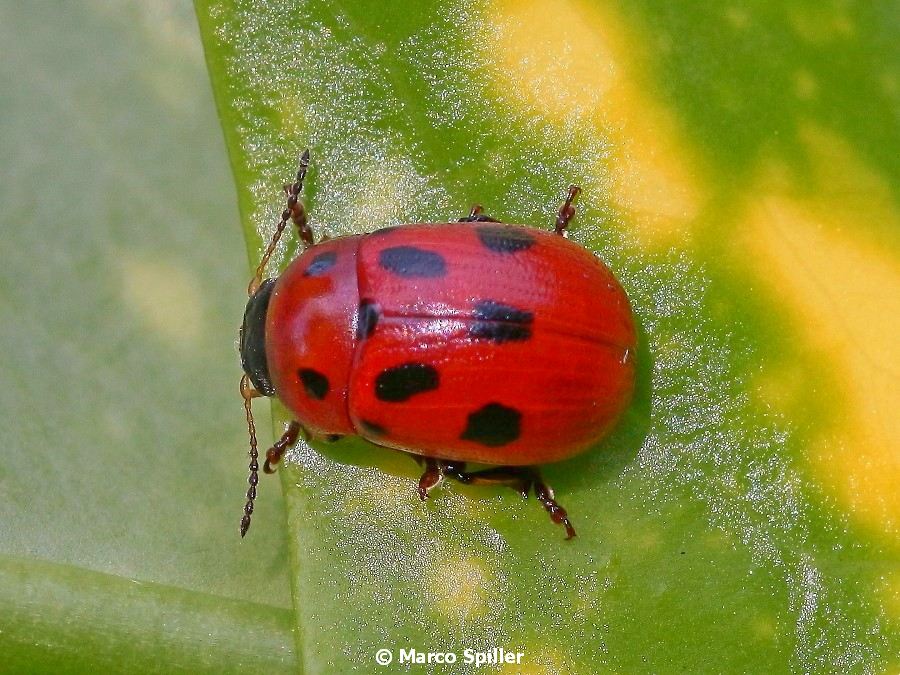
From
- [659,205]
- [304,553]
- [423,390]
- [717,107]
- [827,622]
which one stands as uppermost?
[717,107]

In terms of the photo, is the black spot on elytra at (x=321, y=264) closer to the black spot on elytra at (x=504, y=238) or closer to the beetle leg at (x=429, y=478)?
the black spot on elytra at (x=504, y=238)

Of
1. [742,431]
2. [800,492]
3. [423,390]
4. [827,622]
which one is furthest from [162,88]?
[827,622]

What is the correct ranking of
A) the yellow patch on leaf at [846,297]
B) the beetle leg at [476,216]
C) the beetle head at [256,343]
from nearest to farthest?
the yellow patch on leaf at [846,297]
the beetle leg at [476,216]
the beetle head at [256,343]

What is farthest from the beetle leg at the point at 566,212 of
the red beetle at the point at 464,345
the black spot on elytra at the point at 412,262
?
the black spot on elytra at the point at 412,262

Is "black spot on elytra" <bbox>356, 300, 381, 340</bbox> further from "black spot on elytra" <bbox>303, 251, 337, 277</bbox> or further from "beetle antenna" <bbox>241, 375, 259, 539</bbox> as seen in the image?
"beetle antenna" <bbox>241, 375, 259, 539</bbox>

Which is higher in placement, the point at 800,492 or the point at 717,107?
the point at 717,107

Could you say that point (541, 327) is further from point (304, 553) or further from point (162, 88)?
point (162, 88)
